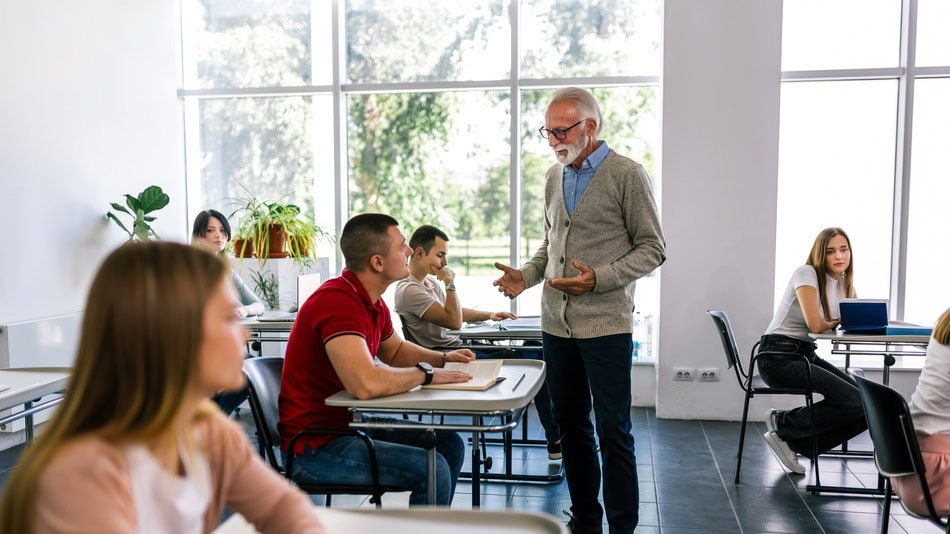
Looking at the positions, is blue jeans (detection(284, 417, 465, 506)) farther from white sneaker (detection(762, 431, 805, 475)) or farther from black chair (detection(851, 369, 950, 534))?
white sneaker (detection(762, 431, 805, 475))

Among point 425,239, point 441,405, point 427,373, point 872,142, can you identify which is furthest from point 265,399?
point 872,142

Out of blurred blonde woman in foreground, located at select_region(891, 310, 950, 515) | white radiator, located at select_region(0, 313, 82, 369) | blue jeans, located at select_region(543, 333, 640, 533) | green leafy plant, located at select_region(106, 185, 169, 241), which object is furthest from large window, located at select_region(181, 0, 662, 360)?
blurred blonde woman in foreground, located at select_region(891, 310, 950, 515)

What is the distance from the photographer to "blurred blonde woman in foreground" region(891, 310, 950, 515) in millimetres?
2100

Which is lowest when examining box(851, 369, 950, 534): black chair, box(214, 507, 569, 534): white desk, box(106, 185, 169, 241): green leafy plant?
box(851, 369, 950, 534): black chair

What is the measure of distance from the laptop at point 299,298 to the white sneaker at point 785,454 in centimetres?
275

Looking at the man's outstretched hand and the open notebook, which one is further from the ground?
the man's outstretched hand

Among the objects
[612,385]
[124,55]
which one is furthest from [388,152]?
[612,385]

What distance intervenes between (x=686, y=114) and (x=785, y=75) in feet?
2.71

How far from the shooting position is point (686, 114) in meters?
5.04

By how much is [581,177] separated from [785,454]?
82.0 inches

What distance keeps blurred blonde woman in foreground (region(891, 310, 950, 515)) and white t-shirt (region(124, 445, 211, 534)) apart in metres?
1.98

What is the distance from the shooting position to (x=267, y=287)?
5.08 metres

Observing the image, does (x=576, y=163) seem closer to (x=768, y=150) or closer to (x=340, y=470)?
(x=340, y=470)

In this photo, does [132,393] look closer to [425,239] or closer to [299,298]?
[425,239]
